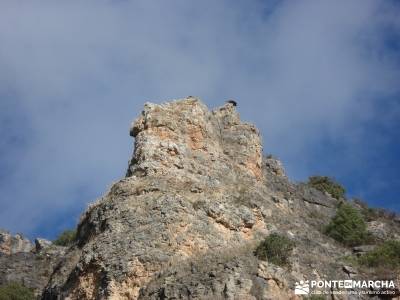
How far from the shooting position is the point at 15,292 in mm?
34594

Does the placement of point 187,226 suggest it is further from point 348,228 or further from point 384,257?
point 348,228

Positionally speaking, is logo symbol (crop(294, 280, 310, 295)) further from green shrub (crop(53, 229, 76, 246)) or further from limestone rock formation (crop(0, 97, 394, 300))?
green shrub (crop(53, 229, 76, 246))

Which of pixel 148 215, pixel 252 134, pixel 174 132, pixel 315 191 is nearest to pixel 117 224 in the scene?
pixel 148 215

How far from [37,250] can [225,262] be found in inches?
1064

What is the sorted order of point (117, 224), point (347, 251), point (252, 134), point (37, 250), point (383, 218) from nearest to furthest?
point (117, 224) → point (347, 251) → point (252, 134) → point (383, 218) → point (37, 250)

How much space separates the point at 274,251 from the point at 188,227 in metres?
3.10

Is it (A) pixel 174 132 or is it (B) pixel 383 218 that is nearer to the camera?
(A) pixel 174 132

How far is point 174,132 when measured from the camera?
88.9 feet

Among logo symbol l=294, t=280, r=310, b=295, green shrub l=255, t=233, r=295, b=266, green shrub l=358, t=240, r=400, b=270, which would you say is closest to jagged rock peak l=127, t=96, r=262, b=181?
green shrub l=255, t=233, r=295, b=266

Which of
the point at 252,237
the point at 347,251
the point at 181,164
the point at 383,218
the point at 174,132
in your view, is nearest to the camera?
the point at 252,237

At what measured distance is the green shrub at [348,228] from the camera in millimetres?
31719

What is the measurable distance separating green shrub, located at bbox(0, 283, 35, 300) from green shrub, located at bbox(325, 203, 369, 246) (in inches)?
664

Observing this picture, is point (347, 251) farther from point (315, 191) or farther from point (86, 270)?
point (86, 270)

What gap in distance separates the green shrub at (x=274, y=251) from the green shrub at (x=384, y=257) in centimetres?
622
